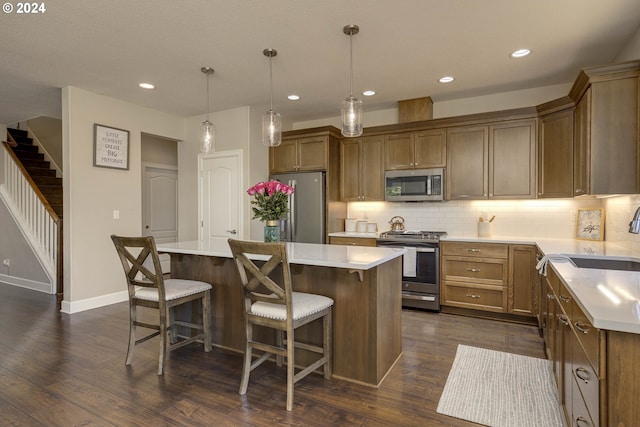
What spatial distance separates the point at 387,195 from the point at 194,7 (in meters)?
3.16

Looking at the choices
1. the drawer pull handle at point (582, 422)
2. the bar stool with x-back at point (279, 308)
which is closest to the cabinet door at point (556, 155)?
the drawer pull handle at point (582, 422)

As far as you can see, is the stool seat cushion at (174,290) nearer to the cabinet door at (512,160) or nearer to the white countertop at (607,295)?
the white countertop at (607,295)

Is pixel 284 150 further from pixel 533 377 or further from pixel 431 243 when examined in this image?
pixel 533 377

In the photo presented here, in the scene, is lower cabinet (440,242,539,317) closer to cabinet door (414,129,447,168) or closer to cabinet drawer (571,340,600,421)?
cabinet door (414,129,447,168)

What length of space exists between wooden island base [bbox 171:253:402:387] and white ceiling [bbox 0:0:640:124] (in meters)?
1.92

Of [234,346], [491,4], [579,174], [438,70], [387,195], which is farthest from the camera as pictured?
[387,195]

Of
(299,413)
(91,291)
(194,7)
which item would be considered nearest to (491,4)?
(194,7)

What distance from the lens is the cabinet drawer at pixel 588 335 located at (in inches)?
43.8

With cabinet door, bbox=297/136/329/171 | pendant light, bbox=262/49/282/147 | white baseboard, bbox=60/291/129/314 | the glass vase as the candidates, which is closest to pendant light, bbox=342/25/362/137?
pendant light, bbox=262/49/282/147

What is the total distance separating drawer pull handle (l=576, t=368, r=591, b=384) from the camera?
4.25ft

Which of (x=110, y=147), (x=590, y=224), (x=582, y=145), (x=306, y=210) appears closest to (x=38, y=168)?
(x=110, y=147)

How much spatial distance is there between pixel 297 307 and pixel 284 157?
337cm

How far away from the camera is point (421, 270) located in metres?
4.14

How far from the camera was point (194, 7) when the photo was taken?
2.48 meters
